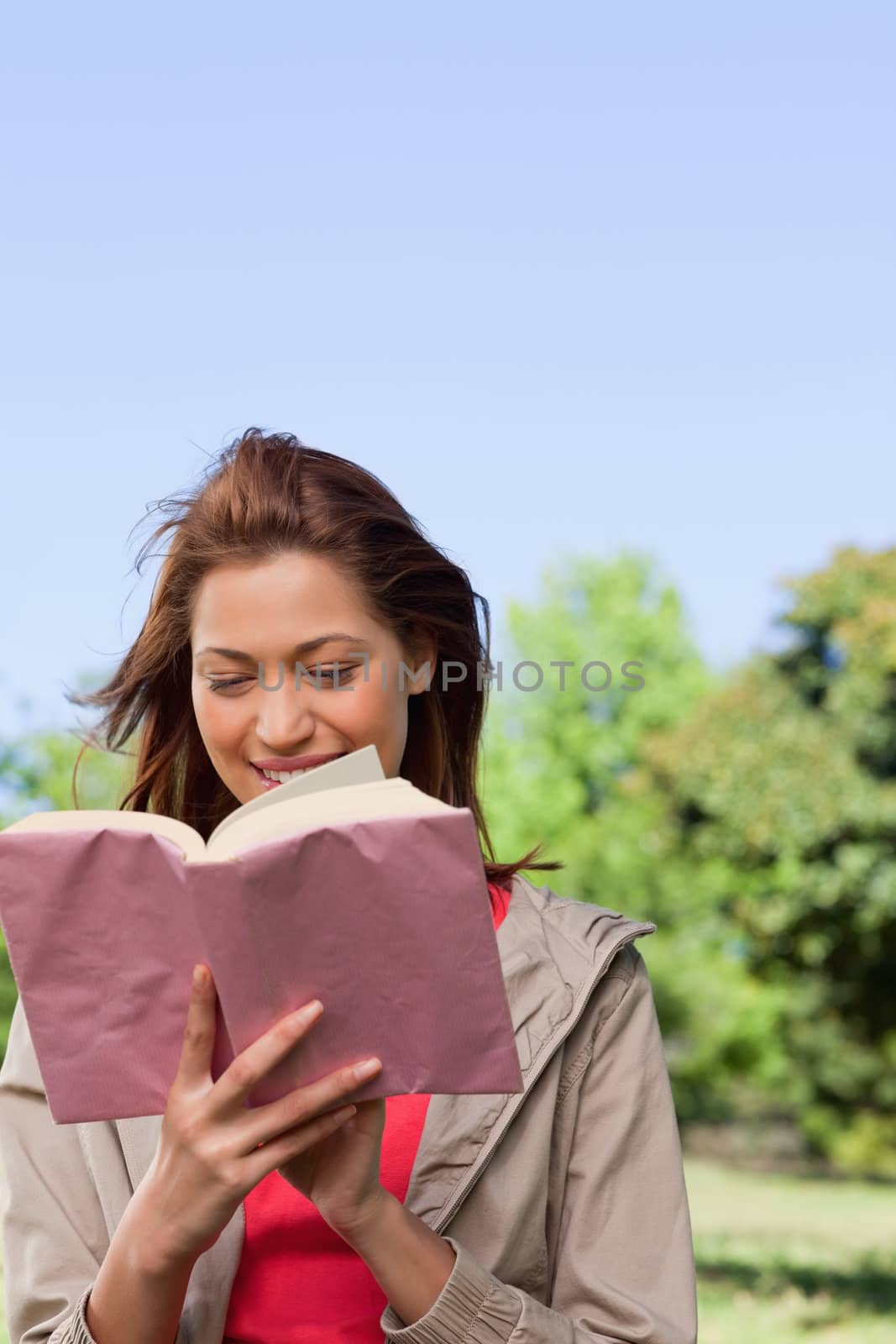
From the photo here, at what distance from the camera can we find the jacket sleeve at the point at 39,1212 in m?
1.75

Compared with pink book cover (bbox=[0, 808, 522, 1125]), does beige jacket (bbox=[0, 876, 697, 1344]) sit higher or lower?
lower

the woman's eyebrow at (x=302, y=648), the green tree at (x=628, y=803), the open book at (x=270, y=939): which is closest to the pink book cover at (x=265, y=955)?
the open book at (x=270, y=939)

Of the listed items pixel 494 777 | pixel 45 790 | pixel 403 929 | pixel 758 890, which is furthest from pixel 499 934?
pixel 494 777

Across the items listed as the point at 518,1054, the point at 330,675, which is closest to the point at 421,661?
the point at 330,675

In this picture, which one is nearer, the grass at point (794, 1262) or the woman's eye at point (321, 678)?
the woman's eye at point (321, 678)

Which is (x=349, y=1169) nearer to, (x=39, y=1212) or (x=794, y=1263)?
(x=39, y=1212)

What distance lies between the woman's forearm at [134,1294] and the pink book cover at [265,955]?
0.47 feet

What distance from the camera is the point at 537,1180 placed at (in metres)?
1.77

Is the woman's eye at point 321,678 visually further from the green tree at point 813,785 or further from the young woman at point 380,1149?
the green tree at point 813,785

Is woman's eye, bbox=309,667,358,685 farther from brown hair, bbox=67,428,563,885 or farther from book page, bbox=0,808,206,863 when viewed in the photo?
book page, bbox=0,808,206,863

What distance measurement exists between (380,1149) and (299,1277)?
26cm

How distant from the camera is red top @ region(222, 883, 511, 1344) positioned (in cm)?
173

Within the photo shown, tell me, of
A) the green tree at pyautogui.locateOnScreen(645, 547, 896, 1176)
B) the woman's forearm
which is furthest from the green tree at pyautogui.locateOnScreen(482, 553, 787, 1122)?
the woman's forearm

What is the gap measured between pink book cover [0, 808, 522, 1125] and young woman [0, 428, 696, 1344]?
0.52ft
